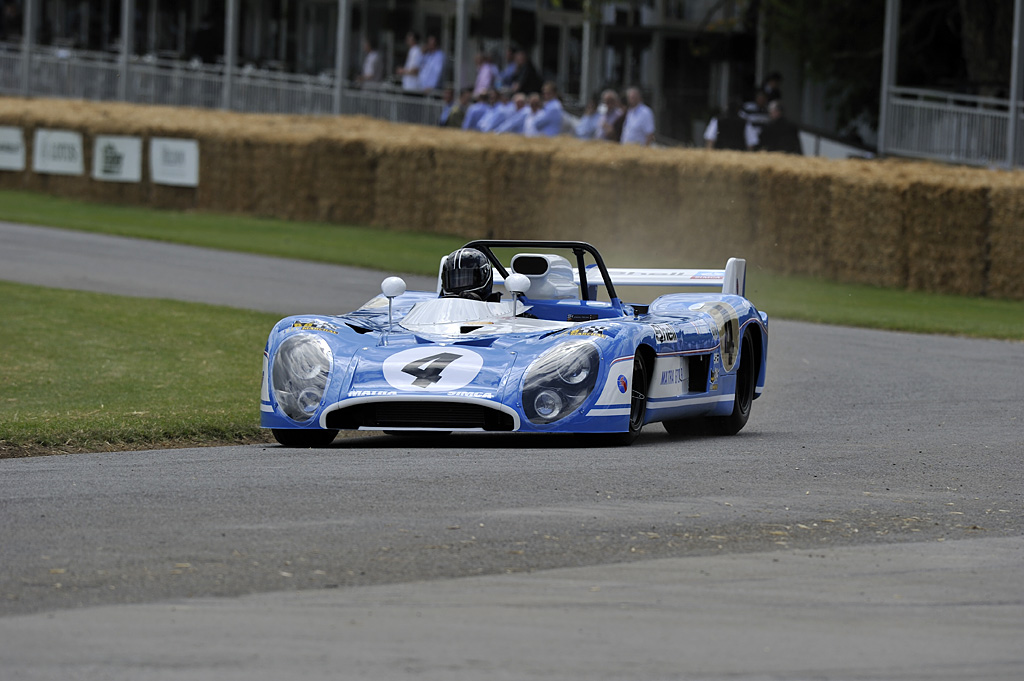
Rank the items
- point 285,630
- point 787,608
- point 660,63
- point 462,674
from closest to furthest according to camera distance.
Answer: point 462,674
point 285,630
point 787,608
point 660,63

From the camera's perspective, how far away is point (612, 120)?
91.0 ft

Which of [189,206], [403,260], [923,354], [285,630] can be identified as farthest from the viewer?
[189,206]

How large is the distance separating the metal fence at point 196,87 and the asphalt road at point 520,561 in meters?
24.6

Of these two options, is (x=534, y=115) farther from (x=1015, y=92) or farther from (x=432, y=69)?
(x=1015, y=92)

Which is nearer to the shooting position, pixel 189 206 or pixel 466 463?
pixel 466 463

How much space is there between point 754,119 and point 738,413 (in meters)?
18.2

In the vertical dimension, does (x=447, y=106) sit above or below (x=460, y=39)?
below

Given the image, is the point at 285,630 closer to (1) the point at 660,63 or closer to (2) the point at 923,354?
(2) the point at 923,354

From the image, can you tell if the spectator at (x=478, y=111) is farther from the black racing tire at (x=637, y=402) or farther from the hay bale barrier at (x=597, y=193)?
the black racing tire at (x=637, y=402)

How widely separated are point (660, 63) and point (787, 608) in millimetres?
35053

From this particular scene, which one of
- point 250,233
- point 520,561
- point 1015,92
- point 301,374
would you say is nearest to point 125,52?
point 250,233

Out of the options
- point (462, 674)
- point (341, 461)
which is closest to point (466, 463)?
point (341, 461)

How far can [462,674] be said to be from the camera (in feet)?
15.4

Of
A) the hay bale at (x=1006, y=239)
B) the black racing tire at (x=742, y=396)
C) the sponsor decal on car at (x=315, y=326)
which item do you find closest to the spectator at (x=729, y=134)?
the hay bale at (x=1006, y=239)
